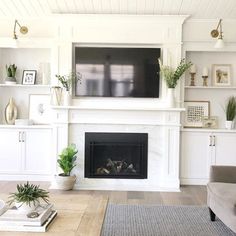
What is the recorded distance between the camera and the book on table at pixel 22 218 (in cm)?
203

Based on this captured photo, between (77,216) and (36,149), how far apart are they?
297 centimetres

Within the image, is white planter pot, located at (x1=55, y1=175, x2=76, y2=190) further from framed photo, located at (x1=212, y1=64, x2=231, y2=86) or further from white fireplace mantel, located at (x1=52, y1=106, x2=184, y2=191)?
framed photo, located at (x1=212, y1=64, x2=231, y2=86)

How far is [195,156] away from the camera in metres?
5.05

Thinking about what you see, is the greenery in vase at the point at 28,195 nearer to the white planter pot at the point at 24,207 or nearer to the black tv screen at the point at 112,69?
the white planter pot at the point at 24,207

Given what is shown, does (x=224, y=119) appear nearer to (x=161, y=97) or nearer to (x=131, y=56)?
(x=161, y=97)

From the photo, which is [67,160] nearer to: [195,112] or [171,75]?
[171,75]

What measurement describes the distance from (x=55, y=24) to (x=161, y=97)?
6.19 feet

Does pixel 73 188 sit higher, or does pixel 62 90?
pixel 62 90

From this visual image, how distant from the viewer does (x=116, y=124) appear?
4902mm

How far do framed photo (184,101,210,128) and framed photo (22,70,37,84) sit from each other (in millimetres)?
2418

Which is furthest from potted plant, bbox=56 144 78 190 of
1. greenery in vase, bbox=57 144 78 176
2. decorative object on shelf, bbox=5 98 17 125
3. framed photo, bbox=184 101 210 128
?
framed photo, bbox=184 101 210 128

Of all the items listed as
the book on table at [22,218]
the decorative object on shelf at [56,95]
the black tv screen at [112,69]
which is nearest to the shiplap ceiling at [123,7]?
the black tv screen at [112,69]

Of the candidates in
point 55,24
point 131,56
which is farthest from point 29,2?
point 131,56

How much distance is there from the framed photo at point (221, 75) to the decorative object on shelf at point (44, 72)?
8.52 feet
